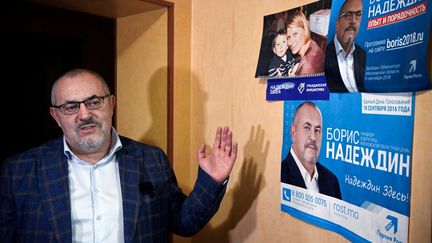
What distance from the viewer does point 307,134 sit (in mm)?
1080

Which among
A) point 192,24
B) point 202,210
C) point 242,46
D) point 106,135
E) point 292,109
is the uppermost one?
point 192,24

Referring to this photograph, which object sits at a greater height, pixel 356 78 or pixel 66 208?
pixel 356 78

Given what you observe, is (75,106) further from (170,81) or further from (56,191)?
(170,81)

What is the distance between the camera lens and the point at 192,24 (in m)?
1.61

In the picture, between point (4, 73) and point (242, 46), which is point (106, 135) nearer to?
point (242, 46)

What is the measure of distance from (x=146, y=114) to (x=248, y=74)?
2.17 ft

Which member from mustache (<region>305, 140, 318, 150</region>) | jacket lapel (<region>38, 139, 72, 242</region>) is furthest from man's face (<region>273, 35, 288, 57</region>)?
jacket lapel (<region>38, 139, 72, 242</region>)

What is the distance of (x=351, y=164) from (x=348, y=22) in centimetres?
41

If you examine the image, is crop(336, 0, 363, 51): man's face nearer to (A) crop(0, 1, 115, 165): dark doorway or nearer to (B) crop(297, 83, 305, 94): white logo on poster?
(B) crop(297, 83, 305, 94): white logo on poster

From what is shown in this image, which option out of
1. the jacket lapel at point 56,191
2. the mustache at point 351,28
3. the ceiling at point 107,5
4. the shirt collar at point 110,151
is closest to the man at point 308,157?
the mustache at point 351,28

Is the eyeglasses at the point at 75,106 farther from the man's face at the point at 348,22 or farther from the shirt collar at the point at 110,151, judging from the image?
the man's face at the point at 348,22

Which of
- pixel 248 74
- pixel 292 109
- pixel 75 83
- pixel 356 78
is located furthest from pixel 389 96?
pixel 75 83

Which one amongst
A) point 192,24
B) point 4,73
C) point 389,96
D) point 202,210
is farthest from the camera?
point 4,73

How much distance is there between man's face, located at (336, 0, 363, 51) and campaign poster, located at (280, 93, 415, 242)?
160mm
